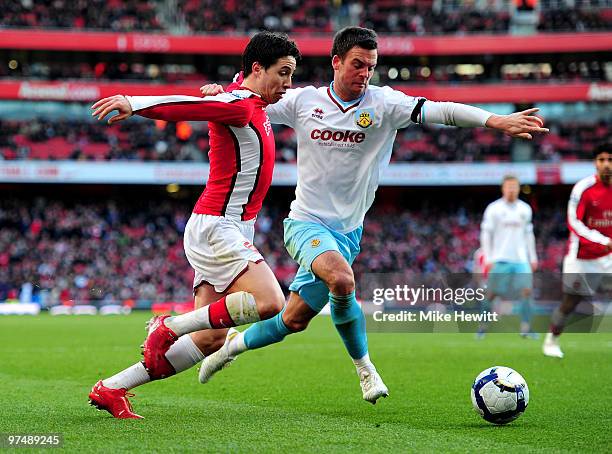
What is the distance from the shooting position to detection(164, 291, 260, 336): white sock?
6.01 metres

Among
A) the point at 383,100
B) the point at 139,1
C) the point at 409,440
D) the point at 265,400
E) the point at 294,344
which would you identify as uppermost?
the point at 139,1

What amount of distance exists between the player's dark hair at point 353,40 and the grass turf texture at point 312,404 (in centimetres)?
265

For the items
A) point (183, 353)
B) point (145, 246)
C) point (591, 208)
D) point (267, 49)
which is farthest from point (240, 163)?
point (145, 246)

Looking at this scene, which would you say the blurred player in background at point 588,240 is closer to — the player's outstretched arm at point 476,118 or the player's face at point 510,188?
the player's face at point 510,188

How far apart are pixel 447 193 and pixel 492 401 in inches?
1445

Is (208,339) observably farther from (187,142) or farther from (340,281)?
(187,142)

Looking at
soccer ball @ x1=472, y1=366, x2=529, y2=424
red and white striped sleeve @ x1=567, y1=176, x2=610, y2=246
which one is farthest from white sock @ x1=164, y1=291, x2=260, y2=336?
red and white striped sleeve @ x1=567, y1=176, x2=610, y2=246

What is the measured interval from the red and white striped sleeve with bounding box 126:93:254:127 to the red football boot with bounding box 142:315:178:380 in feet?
4.30

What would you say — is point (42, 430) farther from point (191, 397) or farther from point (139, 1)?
point (139, 1)

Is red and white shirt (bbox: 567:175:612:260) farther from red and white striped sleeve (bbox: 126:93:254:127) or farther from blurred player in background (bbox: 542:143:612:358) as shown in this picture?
red and white striped sleeve (bbox: 126:93:254:127)

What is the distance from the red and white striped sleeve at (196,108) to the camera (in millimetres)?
5793

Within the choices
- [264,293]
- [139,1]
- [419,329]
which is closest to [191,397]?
[264,293]

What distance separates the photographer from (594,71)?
4331cm

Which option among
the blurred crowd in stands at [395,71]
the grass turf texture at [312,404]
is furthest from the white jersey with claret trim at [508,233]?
the blurred crowd in stands at [395,71]
